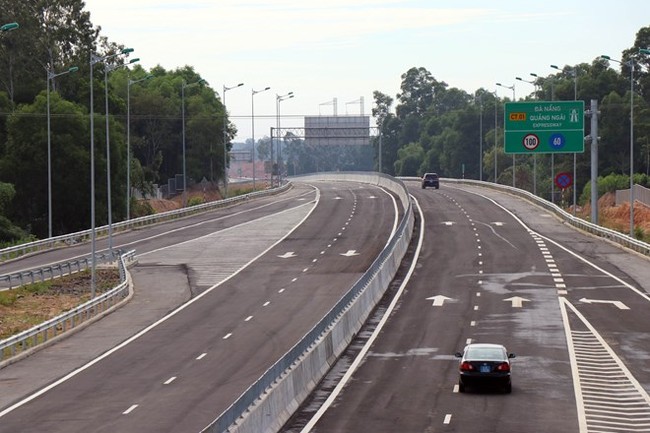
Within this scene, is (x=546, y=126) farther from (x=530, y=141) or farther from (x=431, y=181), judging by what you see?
(x=431, y=181)

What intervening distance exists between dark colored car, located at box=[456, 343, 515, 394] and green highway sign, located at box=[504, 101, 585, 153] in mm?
59708

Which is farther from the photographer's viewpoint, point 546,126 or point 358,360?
point 546,126

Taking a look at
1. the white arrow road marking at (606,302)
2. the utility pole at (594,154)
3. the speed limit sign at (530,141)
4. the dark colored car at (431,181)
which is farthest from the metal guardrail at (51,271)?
the dark colored car at (431,181)

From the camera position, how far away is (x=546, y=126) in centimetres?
9512

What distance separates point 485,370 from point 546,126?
203 feet

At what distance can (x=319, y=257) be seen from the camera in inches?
3034

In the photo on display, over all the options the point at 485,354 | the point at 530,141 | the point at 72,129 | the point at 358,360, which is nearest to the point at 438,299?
the point at 358,360

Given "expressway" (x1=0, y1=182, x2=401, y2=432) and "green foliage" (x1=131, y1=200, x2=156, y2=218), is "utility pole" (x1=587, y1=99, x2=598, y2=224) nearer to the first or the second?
"expressway" (x1=0, y1=182, x2=401, y2=432)

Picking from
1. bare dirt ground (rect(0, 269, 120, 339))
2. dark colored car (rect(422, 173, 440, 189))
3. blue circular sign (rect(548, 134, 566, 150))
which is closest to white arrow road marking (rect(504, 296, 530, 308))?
bare dirt ground (rect(0, 269, 120, 339))

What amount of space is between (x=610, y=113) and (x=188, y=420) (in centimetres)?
13048

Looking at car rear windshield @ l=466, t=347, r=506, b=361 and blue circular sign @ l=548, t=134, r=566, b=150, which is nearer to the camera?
car rear windshield @ l=466, t=347, r=506, b=361

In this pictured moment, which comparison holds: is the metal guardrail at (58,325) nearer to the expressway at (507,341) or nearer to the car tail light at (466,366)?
the expressway at (507,341)

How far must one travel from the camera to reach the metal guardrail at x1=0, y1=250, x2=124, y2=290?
68375 millimetres

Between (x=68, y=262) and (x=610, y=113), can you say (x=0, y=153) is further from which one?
(x=610, y=113)
